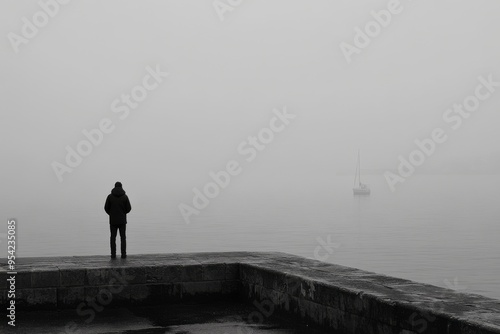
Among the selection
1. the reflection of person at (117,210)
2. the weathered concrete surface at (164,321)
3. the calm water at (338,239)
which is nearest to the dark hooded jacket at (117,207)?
the reflection of person at (117,210)

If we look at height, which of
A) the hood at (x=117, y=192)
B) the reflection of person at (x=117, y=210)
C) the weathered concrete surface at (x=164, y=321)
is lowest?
the weathered concrete surface at (x=164, y=321)

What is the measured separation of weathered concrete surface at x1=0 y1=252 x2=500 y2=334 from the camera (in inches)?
305

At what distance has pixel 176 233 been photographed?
66.7 meters

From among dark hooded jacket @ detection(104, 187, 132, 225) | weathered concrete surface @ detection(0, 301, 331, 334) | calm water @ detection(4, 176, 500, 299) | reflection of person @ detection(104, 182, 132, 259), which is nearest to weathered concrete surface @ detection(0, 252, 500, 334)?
weathered concrete surface @ detection(0, 301, 331, 334)

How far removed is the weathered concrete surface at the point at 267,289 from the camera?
774 centimetres

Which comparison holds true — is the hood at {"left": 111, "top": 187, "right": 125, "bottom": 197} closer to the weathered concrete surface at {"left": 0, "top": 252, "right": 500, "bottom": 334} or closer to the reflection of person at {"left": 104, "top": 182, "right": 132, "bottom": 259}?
the reflection of person at {"left": 104, "top": 182, "right": 132, "bottom": 259}

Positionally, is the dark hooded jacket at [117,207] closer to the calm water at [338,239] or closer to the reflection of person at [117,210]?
the reflection of person at [117,210]

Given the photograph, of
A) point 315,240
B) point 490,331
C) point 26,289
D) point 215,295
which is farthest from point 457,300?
point 315,240

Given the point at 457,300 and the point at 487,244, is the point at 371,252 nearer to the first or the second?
the point at 487,244

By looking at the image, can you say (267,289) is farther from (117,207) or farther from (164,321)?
(117,207)

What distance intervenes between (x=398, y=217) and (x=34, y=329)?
8759cm

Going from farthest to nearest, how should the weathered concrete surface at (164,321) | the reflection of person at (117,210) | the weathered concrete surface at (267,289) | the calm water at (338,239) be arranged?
1. the calm water at (338,239)
2. the reflection of person at (117,210)
3. the weathered concrete surface at (164,321)
4. the weathered concrete surface at (267,289)

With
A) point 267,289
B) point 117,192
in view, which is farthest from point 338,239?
point 267,289

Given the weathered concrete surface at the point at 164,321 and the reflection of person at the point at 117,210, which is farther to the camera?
the reflection of person at the point at 117,210
